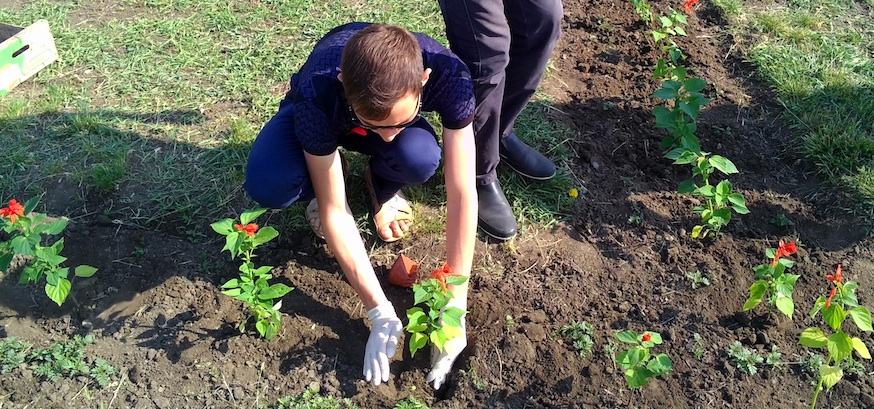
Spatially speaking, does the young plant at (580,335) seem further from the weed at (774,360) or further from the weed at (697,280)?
the weed at (774,360)

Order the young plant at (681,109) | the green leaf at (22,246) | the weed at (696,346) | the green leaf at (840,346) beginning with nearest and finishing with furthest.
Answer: the green leaf at (840,346) → the green leaf at (22,246) → the weed at (696,346) → the young plant at (681,109)

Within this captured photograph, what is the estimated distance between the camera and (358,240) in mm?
2453

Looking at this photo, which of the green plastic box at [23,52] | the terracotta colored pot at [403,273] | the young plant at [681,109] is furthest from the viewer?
the green plastic box at [23,52]

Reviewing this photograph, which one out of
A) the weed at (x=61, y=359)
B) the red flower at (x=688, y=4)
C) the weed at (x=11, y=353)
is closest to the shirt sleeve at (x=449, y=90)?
the weed at (x=61, y=359)

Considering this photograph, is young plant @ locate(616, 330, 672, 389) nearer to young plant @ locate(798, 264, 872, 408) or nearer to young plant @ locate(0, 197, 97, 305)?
young plant @ locate(798, 264, 872, 408)

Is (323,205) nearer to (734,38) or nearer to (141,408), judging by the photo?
(141,408)

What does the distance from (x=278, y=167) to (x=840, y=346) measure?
192 cm

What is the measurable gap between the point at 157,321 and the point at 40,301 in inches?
Answer: 18.7

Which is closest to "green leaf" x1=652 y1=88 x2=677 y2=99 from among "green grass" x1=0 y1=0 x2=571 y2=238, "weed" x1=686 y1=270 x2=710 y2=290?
"green grass" x1=0 y1=0 x2=571 y2=238

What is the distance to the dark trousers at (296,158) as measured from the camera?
2.55m

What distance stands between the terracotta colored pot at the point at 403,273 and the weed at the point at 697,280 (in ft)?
3.48

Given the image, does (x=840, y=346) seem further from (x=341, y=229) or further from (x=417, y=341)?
(x=341, y=229)

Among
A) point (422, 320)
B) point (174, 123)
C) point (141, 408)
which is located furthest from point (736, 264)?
point (174, 123)

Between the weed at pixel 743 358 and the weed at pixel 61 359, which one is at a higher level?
the weed at pixel 61 359
